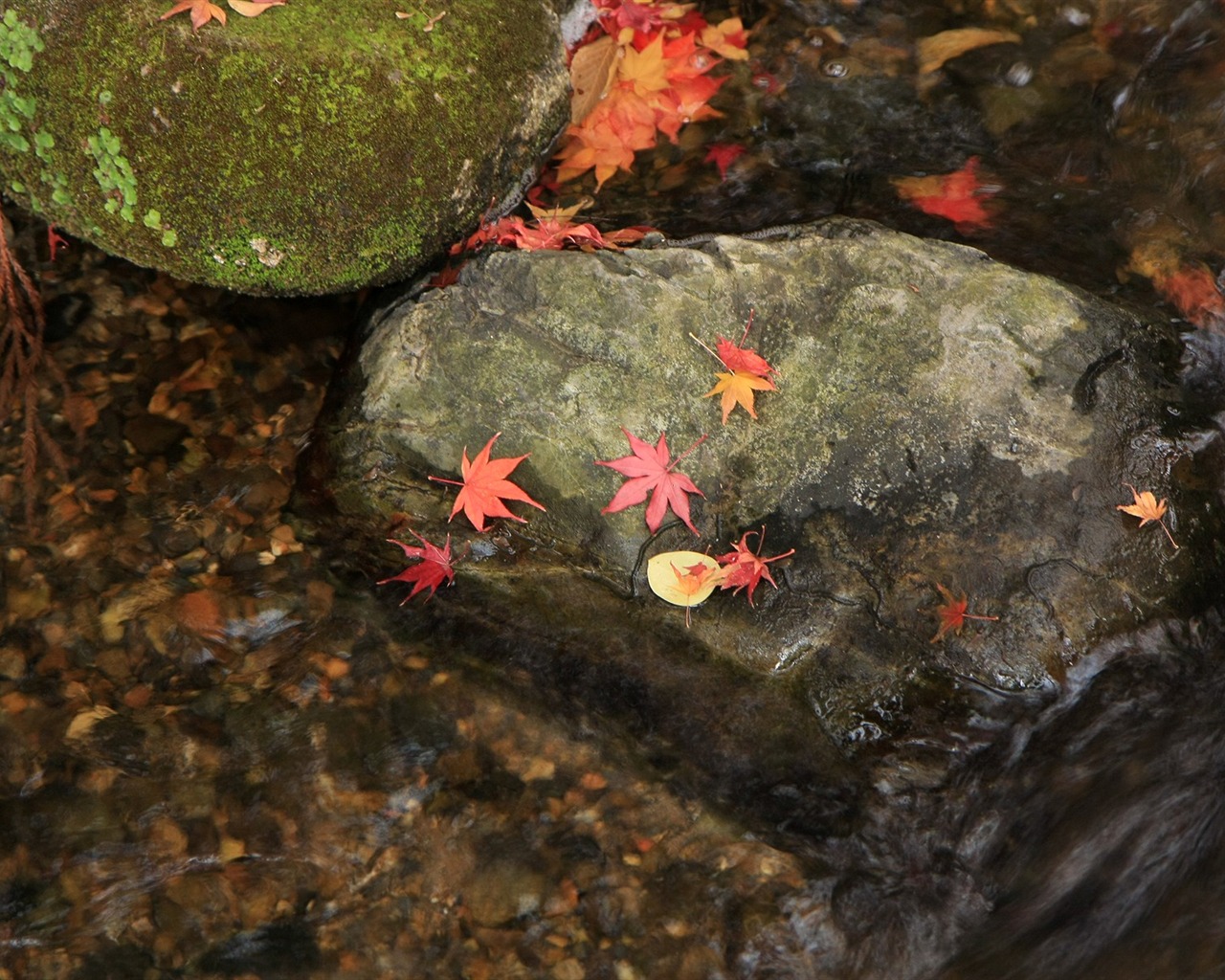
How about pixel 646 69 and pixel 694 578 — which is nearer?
pixel 694 578

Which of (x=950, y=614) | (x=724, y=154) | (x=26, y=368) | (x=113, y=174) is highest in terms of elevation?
(x=113, y=174)

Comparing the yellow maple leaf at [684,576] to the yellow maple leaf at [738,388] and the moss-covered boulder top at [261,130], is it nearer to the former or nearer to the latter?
the yellow maple leaf at [738,388]

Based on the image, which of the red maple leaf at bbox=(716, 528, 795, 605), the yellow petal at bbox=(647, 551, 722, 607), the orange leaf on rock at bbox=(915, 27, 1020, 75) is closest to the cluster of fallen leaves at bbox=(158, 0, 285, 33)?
the yellow petal at bbox=(647, 551, 722, 607)

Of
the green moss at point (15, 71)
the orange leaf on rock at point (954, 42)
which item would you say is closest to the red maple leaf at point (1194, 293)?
the orange leaf on rock at point (954, 42)

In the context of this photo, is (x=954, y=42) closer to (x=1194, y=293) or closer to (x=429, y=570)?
(x=1194, y=293)

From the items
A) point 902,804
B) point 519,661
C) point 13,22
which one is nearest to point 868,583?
point 902,804

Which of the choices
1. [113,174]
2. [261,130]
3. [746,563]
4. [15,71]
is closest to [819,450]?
[746,563]

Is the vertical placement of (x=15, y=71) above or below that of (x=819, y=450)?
above
